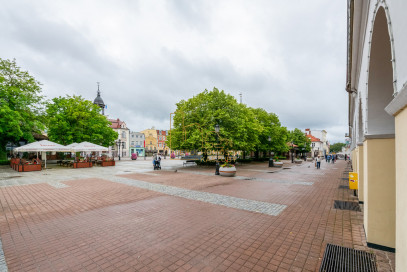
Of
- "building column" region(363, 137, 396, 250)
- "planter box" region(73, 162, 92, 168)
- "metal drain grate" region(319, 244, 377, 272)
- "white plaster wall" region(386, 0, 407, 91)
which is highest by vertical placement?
"white plaster wall" region(386, 0, 407, 91)

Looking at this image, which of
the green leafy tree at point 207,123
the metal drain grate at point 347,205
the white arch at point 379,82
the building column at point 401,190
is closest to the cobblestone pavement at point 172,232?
the metal drain grate at point 347,205

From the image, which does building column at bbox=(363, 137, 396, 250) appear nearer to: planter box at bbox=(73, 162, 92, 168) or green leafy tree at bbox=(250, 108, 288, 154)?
planter box at bbox=(73, 162, 92, 168)

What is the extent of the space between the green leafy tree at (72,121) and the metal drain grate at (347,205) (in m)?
27.6

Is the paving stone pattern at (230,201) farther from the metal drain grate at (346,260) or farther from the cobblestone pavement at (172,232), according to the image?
the metal drain grate at (346,260)

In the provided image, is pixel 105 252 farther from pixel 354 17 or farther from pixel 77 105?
pixel 77 105

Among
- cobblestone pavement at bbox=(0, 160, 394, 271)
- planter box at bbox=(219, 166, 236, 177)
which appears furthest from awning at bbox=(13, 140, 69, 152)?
planter box at bbox=(219, 166, 236, 177)

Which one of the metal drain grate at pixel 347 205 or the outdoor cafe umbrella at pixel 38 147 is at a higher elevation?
the outdoor cafe umbrella at pixel 38 147

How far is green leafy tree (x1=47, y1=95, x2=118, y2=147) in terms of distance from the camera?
79.8ft

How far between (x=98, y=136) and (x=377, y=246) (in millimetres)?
29316

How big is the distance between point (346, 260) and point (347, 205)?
4637mm

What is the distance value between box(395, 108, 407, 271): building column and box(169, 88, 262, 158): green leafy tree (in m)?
16.8

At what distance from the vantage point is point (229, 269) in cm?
340

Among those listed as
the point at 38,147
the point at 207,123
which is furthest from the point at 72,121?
the point at 207,123

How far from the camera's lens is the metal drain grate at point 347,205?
22.6 feet
